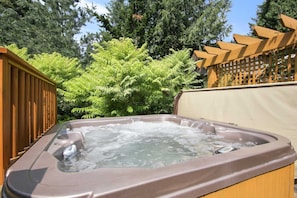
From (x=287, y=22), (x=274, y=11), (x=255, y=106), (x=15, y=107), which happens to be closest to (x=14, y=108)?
(x=15, y=107)

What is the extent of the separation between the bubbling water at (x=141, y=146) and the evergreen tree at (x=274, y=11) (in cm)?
1053

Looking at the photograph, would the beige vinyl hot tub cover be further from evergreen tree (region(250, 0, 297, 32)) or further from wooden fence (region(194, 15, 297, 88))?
evergreen tree (region(250, 0, 297, 32))

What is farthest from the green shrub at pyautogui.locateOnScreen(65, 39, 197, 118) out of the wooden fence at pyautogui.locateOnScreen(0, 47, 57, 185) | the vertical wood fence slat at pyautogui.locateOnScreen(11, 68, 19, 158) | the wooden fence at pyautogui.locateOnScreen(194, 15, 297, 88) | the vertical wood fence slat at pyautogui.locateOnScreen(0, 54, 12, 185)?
the vertical wood fence slat at pyautogui.locateOnScreen(0, 54, 12, 185)

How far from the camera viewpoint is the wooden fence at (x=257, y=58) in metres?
3.89

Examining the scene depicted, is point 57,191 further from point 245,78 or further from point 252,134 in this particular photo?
point 245,78

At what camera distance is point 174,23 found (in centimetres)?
1121

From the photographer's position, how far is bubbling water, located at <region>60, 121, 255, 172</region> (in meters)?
1.88

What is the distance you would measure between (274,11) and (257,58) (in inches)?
370

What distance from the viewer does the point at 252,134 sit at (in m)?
2.30

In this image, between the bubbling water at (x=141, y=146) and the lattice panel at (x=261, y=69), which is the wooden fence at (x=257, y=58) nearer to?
the lattice panel at (x=261, y=69)

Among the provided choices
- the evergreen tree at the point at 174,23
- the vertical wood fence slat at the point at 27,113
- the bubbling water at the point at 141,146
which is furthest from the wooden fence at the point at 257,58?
the evergreen tree at the point at 174,23

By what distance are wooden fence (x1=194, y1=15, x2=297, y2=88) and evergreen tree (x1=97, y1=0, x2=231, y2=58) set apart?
16.8ft

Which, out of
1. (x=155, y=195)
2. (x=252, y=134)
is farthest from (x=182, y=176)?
(x=252, y=134)

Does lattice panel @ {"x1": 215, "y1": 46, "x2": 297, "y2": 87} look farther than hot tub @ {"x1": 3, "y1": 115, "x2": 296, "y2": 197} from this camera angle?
Yes
